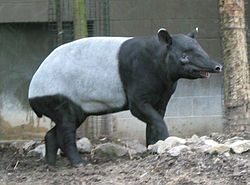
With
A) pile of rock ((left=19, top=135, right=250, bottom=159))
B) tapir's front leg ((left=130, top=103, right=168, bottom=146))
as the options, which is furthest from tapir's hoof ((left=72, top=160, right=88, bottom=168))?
tapir's front leg ((left=130, top=103, right=168, bottom=146))

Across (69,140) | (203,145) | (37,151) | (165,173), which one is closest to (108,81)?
(69,140)

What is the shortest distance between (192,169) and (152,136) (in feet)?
5.01

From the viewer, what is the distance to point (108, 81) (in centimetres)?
568

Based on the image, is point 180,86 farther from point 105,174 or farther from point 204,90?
point 105,174

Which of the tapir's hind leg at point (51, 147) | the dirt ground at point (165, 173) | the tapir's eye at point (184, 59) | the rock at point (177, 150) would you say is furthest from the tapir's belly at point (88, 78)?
the rock at point (177, 150)

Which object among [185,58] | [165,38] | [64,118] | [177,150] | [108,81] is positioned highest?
[165,38]

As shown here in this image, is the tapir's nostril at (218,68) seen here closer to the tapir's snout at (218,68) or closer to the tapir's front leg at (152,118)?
the tapir's snout at (218,68)

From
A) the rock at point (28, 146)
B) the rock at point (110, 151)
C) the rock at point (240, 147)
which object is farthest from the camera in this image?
the rock at point (28, 146)

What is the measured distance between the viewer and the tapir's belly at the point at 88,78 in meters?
5.69

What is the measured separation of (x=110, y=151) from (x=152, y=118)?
91 centimetres

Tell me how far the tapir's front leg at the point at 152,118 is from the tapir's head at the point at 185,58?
0.42m

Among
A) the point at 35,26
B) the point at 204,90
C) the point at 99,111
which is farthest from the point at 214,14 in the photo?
the point at 99,111

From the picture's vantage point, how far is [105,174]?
451 cm

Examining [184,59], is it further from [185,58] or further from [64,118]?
[64,118]
